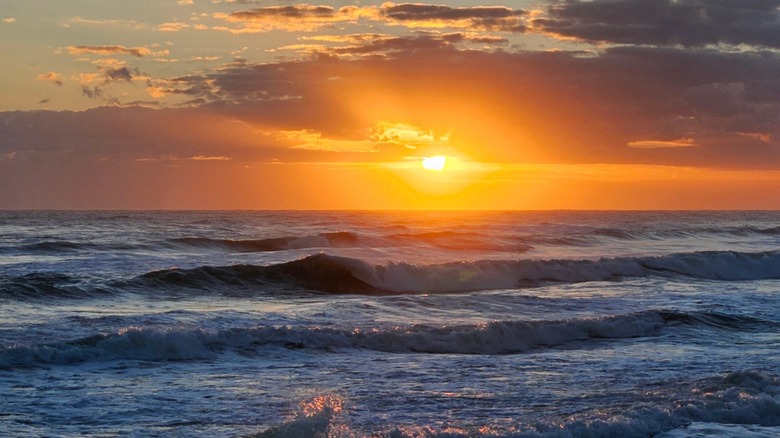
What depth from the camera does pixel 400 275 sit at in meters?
33.8

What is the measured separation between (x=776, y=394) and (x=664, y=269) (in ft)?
92.9

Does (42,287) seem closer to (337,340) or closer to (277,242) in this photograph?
A: (337,340)

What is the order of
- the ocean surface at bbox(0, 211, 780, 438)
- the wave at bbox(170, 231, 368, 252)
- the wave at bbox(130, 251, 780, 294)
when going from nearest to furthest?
the ocean surface at bbox(0, 211, 780, 438) < the wave at bbox(130, 251, 780, 294) < the wave at bbox(170, 231, 368, 252)

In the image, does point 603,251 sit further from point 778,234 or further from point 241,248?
point 778,234

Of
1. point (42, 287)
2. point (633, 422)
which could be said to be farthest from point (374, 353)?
point (42, 287)

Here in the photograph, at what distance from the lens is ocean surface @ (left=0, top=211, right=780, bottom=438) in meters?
11.3

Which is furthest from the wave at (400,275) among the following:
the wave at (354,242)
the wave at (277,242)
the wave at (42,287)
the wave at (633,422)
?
the wave at (633,422)

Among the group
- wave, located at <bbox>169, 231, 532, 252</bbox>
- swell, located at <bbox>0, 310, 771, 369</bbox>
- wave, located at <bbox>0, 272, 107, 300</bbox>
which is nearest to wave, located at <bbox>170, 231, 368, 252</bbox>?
wave, located at <bbox>169, 231, 532, 252</bbox>

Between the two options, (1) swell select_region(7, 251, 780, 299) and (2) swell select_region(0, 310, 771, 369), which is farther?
(1) swell select_region(7, 251, 780, 299)

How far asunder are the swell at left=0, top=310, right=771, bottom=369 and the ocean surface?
5cm

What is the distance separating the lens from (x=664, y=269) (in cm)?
4003

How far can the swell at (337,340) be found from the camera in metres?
15.3

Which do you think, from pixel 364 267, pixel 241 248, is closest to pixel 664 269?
pixel 364 267

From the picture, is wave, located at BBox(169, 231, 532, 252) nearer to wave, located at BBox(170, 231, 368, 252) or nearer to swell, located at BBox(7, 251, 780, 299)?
wave, located at BBox(170, 231, 368, 252)
